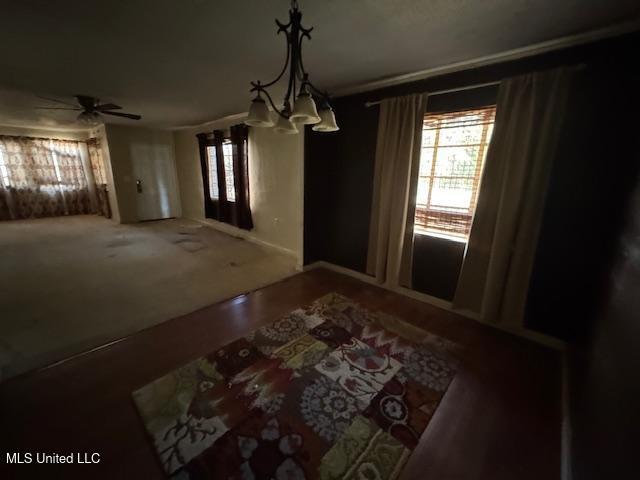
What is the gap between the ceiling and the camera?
142 cm

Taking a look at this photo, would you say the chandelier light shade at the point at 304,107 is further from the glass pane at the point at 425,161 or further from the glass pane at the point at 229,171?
the glass pane at the point at 229,171

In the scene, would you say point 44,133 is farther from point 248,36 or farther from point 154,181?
point 248,36

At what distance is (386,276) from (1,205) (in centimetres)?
873

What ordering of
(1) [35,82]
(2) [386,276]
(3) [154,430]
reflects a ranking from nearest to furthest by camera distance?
(3) [154,430], (1) [35,82], (2) [386,276]

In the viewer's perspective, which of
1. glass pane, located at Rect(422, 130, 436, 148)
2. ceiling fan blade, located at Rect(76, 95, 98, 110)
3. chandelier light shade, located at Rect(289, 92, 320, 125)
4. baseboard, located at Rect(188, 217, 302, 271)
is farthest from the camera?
baseboard, located at Rect(188, 217, 302, 271)

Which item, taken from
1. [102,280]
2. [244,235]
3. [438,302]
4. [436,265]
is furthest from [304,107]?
[244,235]

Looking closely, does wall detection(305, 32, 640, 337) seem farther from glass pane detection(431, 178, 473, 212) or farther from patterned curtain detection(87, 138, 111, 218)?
patterned curtain detection(87, 138, 111, 218)

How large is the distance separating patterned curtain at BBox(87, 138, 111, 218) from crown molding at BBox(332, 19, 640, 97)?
6.38m

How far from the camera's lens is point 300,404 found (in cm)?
148

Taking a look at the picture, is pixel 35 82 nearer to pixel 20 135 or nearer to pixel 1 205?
pixel 20 135

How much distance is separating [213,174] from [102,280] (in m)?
3.13

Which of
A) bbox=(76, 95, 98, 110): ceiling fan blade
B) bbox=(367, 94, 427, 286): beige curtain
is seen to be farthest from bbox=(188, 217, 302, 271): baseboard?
bbox=(76, 95, 98, 110): ceiling fan blade

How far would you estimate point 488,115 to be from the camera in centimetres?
216

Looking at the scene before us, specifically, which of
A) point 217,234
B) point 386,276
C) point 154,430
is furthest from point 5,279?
point 386,276
